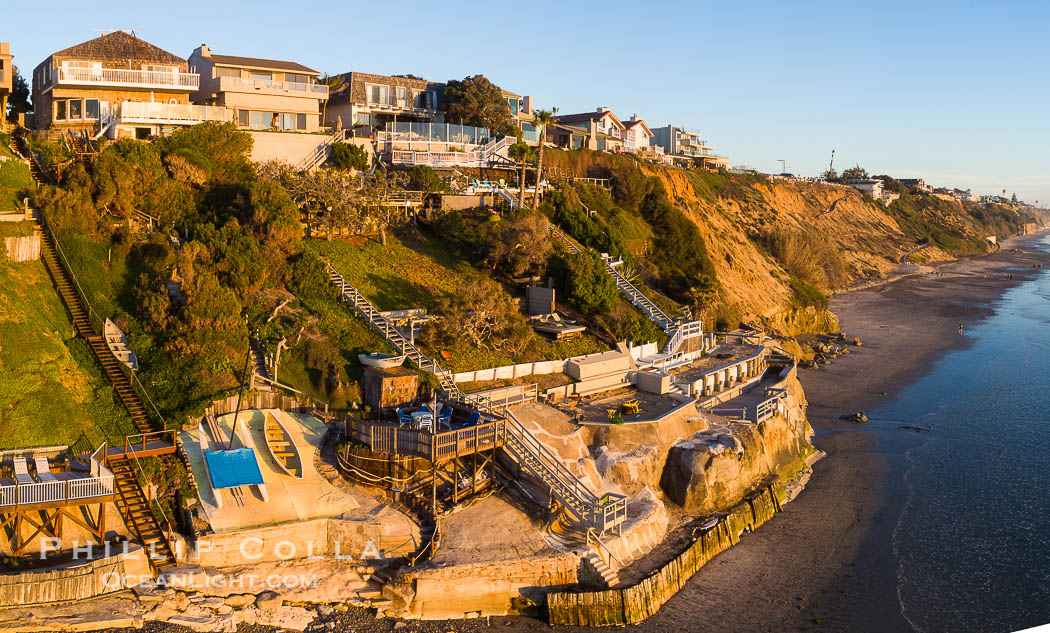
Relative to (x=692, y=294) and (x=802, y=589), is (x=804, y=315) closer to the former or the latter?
(x=692, y=294)

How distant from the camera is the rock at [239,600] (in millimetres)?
19062

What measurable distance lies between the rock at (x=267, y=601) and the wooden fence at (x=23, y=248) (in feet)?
53.9

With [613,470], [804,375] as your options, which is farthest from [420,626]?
[804,375]

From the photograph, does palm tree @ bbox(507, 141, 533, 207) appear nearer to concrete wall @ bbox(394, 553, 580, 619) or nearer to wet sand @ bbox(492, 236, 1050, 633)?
wet sand @ bbox(492, 236, 1050, 633)

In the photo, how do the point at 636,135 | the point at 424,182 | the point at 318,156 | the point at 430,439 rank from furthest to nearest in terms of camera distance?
the point at 636,135
the point at 424,182
the point at 318,156
the point at 430,439

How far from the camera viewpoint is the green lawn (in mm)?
21984

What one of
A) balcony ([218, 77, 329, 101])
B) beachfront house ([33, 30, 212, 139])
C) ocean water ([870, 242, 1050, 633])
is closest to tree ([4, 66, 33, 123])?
beachfront house ([33, 30, 212, 139])

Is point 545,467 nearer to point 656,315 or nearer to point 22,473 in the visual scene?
point 22,473

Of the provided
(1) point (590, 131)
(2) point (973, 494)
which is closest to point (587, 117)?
(1) point (590, 131)

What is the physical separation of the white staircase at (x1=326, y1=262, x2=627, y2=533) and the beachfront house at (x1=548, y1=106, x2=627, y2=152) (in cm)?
4086

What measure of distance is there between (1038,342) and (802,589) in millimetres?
50812

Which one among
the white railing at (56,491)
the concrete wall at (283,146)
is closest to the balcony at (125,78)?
the concrete wall at (283,146)

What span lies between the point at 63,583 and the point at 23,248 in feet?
48.2

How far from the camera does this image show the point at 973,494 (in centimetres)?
3030
